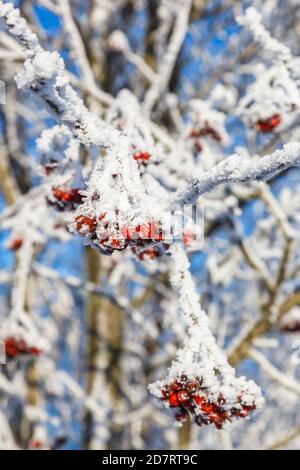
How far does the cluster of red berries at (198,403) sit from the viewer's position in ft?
A: 4.36

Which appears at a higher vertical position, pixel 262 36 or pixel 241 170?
pixel 262 36

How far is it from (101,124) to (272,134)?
1191 millimetres

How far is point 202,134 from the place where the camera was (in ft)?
8.77

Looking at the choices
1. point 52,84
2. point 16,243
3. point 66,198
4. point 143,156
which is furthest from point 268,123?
point 16,243

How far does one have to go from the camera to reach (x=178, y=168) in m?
2.39

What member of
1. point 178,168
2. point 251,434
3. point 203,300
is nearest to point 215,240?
point 203,300

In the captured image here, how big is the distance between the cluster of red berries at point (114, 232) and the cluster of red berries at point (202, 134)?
1505 mm

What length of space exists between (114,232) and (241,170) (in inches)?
15.1

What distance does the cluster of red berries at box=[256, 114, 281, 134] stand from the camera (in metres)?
2.29

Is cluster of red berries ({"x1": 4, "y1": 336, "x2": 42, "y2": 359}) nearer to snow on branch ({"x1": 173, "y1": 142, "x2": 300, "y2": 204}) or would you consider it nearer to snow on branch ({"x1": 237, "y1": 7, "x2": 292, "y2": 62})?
snow on branch ({"x1": 173, "y1": 142, "x2": 300, "y2": 204})

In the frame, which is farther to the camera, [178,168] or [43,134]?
[178,168]

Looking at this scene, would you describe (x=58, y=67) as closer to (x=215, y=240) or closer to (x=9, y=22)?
(x=9, y=22)

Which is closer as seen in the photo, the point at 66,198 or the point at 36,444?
the point at 66,198

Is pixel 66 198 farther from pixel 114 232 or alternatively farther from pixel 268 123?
pixel 268 123
